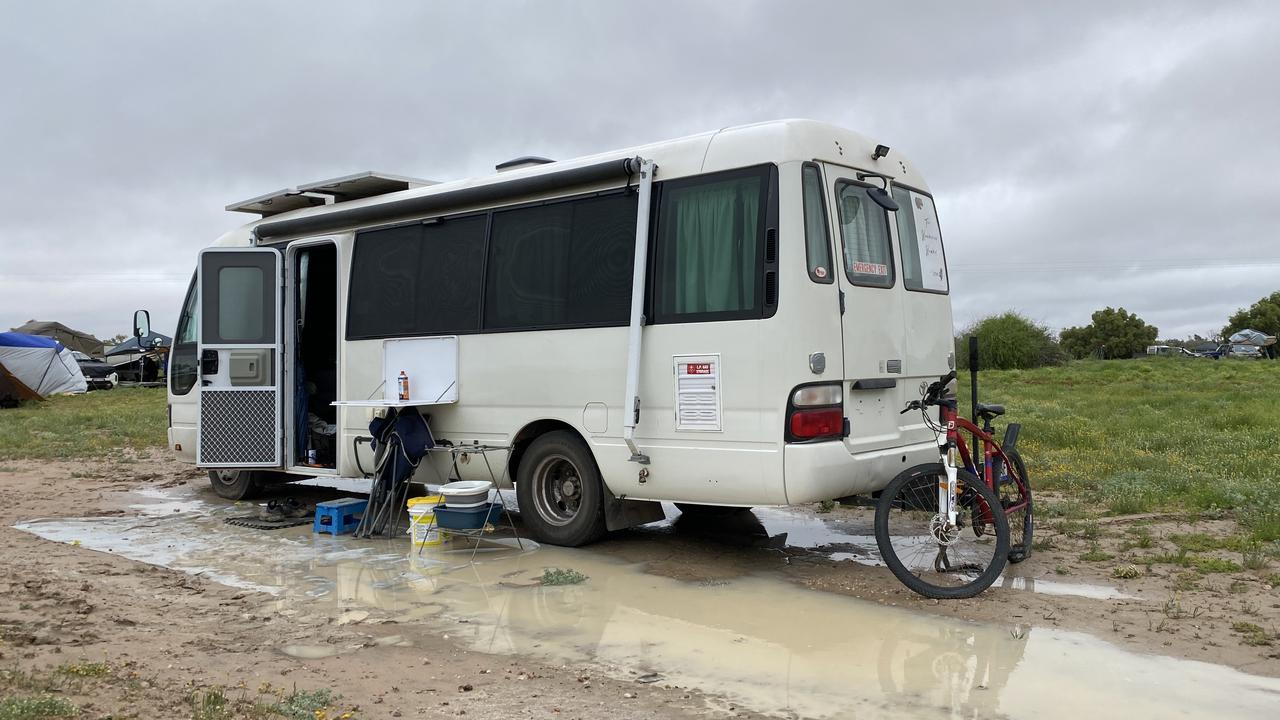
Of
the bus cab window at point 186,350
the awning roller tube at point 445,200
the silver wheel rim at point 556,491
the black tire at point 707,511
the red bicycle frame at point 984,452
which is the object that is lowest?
the black tire at point 707,511

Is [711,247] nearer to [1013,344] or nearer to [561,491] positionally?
[561,491]

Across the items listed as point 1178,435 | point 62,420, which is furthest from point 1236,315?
point 62,420

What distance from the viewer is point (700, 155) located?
6996 mm

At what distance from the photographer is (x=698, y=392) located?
684 cm

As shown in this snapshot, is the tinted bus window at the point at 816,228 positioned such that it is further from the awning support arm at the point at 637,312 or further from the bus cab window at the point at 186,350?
the bus cab window at the point at 186,350

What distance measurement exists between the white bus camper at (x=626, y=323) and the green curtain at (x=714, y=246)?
0.05ft

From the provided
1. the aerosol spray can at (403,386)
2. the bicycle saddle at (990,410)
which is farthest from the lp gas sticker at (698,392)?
the aerosol spray can at (403,386)

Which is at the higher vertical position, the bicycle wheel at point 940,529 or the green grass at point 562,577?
the bicycle wheel at point 940,529

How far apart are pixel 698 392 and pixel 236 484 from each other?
20.6ft

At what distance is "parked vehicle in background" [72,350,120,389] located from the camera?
36.4 meters

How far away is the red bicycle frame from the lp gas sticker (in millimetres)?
1454

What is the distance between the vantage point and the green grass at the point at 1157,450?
27.5 feet

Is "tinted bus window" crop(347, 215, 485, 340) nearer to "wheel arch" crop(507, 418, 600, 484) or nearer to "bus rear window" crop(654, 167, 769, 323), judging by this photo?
"wheel arch" crop(507, 418, 600, 484)

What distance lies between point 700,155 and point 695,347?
4.39 feet
